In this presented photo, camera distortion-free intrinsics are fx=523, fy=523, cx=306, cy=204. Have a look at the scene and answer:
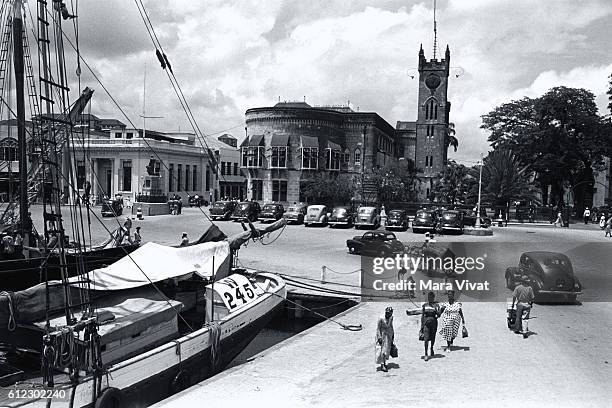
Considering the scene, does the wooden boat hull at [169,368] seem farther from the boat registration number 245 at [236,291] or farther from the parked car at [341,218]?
the parked car at [341,218]

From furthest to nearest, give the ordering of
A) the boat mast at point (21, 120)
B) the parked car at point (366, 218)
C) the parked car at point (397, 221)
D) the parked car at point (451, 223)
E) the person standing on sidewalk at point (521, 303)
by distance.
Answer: the parked car at point (366, 218) → the parked car at point (397, 221) → the parked car at point (451, 223) → the boat mast at point (21, 120) → the person standing on sidewalk at point (521, 303)

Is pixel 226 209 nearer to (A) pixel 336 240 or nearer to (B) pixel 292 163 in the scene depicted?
(A) pixel 336 240

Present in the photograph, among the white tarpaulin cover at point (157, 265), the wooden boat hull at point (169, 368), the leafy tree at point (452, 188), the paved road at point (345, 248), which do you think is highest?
the leafy tree at point (452, 188)

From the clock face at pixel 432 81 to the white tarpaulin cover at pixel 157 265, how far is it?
69.3 m

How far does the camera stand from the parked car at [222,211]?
46312 millimetres

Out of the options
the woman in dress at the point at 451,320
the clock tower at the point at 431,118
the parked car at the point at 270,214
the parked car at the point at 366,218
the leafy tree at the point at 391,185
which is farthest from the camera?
the clock tower at the point at 431,118

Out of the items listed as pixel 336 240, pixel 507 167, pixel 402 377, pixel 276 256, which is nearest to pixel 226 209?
pixel 336 240

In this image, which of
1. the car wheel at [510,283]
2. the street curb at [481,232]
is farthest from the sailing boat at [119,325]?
the street curb at [481,232]

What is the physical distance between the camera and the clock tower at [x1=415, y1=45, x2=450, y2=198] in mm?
80250

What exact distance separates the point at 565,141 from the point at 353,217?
101ft

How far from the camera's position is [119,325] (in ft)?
38.6

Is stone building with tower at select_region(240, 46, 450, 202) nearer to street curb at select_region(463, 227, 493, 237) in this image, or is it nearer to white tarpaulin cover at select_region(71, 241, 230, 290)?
street curb at select_region(463, 227, 493, 237)

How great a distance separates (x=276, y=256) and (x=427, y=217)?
17200mm

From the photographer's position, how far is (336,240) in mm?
34969
